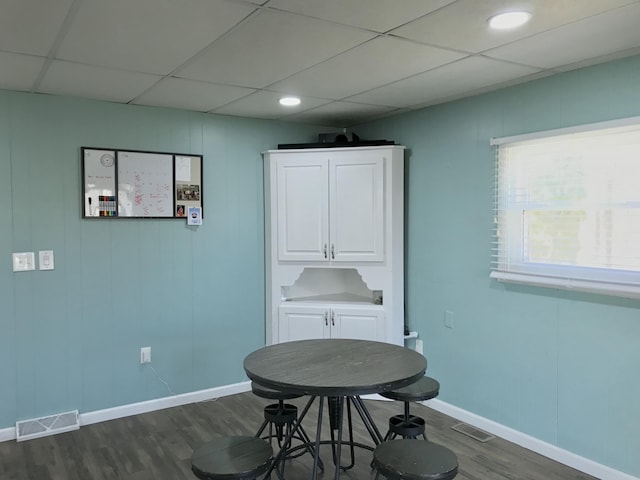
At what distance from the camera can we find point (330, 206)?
4059 millimetres

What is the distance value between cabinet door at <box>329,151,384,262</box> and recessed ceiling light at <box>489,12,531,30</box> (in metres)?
1.83

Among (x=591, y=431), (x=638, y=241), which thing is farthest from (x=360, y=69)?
(x=591, y=431)

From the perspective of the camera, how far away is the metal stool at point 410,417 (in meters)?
2.59

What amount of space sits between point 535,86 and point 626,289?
1.35m

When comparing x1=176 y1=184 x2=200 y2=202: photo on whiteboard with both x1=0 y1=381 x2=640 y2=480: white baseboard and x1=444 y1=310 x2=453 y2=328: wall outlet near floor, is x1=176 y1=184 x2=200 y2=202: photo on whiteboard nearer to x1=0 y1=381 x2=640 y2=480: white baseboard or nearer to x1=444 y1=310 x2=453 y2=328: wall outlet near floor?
x1=0 y1=381 x2=640 y2=480: white baseboard

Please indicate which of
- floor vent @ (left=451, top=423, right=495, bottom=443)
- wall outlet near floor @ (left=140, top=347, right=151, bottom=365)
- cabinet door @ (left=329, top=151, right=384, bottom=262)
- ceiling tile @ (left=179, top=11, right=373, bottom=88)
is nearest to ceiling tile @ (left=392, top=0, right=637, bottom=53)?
ceiling tile @ (left=179, top=11, right=373, bottom=88)

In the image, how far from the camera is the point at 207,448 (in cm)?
221

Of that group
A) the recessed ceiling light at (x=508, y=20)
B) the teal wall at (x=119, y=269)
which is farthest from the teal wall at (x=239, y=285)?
the recessed ceiling light at (x=508, y=20)

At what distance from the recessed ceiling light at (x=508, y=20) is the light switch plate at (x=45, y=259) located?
312cm

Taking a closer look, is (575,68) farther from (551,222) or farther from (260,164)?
(260,164)

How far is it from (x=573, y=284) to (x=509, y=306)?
0.51 m

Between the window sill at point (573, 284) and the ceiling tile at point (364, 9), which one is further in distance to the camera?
the window sill at point (573, 284)

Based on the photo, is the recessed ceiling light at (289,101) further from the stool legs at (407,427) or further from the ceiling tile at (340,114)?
the stool legs at (407,427)

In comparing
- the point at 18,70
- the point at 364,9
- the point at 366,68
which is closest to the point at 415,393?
the point at 366,68
